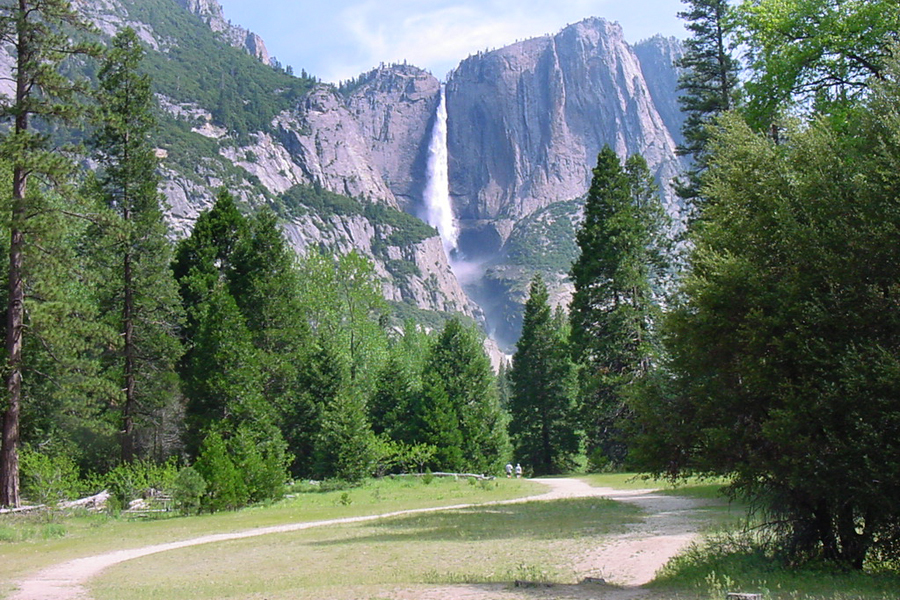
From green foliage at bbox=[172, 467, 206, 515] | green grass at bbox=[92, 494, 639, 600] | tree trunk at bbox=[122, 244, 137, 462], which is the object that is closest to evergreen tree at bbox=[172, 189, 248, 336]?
tree trunk at bbox=[122, 244, 137, 462]

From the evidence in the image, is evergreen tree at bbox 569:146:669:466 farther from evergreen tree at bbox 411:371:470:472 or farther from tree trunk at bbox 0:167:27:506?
tree trunk at bbox 0:167:27:506

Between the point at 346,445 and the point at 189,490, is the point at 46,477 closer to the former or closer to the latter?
the point at 189,490

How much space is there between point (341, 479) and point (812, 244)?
28.1 m

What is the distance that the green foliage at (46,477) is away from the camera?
26.2 metres

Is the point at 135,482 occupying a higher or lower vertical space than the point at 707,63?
lower

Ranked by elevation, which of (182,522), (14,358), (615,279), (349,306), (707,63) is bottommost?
(182,522)

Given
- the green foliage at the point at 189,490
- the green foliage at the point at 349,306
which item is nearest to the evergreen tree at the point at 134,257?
the green foliage at the point at 189,490

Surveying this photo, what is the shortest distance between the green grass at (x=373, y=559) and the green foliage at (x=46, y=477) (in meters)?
13.0

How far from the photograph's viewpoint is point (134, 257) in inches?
1328

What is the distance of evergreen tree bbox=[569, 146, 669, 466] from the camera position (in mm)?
35562

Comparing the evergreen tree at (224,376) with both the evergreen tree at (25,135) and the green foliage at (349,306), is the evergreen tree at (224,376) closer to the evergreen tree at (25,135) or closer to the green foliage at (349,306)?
the evergreen tree at (25,135)

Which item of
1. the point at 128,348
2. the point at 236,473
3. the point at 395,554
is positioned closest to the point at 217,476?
the point at 236,473

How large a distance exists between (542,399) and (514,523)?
3495 cm

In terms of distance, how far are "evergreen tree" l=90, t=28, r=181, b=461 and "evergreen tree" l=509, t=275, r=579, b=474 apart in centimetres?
2671
